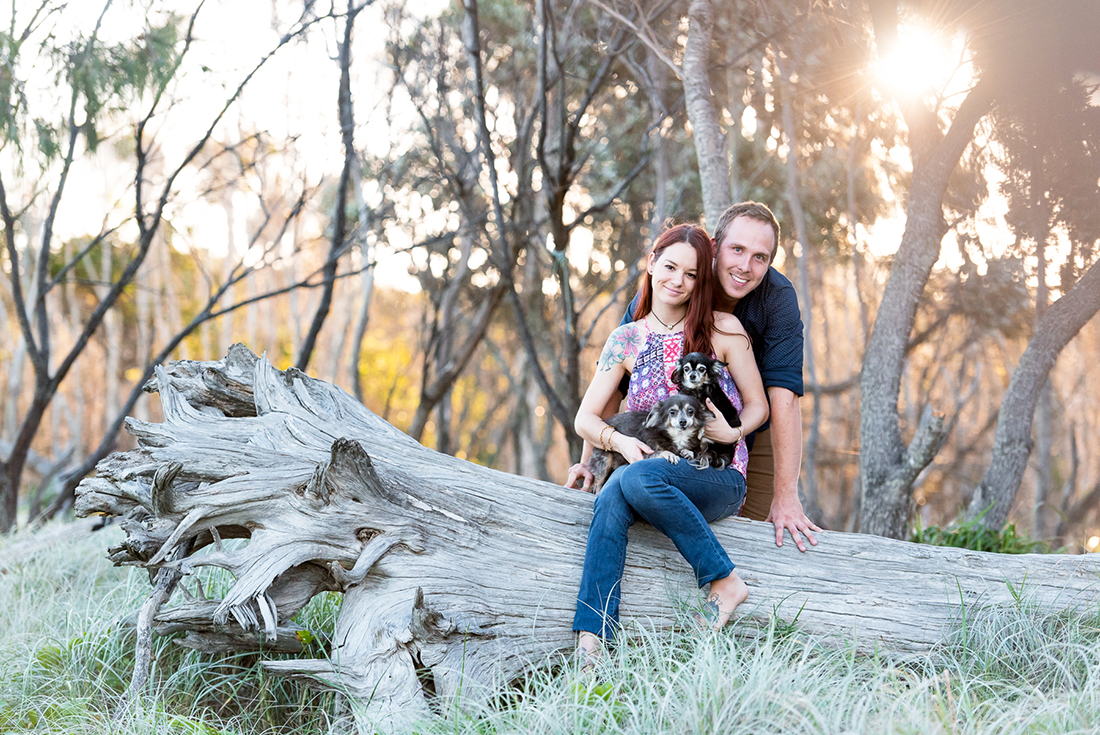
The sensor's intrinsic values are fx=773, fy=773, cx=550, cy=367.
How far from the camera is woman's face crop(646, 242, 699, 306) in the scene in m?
3.43

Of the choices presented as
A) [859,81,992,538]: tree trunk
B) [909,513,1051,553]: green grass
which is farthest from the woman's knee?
[909,513,1051,553]: green grass

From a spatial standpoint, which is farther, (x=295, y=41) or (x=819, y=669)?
(x=295, y=41)

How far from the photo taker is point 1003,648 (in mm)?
3070

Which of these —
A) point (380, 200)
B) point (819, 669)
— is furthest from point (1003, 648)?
point (380, 200)

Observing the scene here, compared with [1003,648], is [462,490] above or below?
Result: above

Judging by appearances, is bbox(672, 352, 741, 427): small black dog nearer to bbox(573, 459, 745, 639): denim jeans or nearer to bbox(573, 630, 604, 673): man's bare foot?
bbox(573, 459, 745, 639): denim jeans

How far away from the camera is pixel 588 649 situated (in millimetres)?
3014

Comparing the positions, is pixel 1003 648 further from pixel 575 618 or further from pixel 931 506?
pixel 931 506

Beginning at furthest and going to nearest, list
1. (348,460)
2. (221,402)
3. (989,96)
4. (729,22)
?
1. (729,22)
2. (989,96)
3. (221,402)
4. (348,460)

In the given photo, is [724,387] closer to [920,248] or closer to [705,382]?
[705,382]

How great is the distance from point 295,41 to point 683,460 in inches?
223

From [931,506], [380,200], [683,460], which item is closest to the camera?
[683,460]

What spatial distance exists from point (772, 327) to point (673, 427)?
0.79m

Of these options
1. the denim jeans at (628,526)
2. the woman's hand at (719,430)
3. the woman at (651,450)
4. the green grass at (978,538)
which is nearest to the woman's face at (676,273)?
the woman at (651,450)
